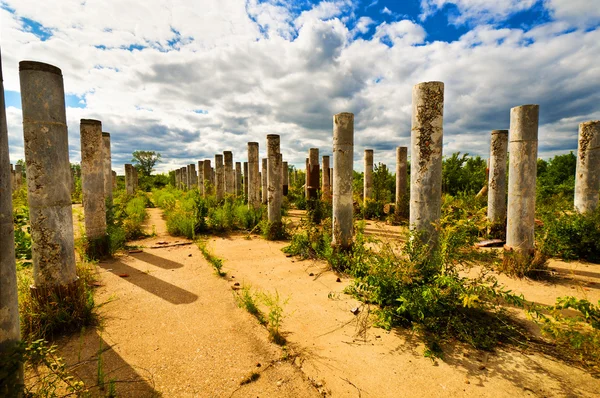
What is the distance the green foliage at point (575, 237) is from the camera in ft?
21.1

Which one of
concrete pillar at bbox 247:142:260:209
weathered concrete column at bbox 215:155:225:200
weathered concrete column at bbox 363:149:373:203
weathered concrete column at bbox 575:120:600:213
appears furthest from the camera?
weathered concrete column at bbox 215:155:225:200

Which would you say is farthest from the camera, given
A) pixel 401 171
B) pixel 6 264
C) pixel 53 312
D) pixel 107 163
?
pixel 401 171

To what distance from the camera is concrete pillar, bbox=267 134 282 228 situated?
900cm

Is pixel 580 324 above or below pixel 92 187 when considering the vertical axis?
below

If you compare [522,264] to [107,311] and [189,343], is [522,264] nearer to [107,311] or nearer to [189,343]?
[189,343]

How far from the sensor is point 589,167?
7848 mm

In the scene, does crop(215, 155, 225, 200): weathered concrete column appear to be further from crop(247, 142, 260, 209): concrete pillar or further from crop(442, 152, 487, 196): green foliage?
crop(442, 152, 487, 196): green foliage

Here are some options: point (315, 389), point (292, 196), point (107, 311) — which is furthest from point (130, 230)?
point (292, 196)

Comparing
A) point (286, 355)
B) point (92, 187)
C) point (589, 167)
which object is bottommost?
point (286, 355)

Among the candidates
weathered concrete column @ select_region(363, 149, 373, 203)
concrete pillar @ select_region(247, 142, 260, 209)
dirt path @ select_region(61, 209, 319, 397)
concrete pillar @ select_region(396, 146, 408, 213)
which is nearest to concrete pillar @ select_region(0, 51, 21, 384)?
dirt path @ select_region(61, 209, 319, 397)

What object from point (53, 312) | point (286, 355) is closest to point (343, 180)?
point (286, 355)

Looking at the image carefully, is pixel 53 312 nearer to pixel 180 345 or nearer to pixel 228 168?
pixel 180 345

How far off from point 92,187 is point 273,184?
457 centimetres

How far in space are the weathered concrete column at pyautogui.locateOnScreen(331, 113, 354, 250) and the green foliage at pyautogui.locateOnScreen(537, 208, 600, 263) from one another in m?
4.12
